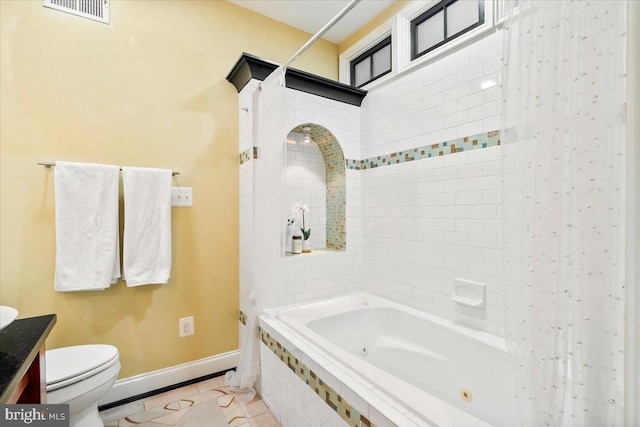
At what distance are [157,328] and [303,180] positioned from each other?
158cm

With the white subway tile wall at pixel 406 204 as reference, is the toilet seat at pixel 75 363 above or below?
below

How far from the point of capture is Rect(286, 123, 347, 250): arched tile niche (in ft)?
8.45

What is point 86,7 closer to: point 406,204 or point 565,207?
point 406,204

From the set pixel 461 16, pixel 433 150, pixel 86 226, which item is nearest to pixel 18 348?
pixel 86 226

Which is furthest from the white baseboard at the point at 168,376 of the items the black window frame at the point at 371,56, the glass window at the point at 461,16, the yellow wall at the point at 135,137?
the glass window at the point at 461,16

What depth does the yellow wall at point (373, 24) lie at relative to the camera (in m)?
2.32

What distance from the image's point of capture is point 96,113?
6.01ft

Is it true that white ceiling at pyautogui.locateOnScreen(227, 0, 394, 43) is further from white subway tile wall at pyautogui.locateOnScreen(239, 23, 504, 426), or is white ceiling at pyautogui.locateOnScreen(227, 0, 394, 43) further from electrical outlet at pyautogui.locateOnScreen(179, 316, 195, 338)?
electrical outlet at pyautogui.locateOnScreen(179, 316, 195, 338)

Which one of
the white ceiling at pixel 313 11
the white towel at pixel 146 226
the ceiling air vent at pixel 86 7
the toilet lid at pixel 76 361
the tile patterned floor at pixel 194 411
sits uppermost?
the white ceiling at pixel 313 11

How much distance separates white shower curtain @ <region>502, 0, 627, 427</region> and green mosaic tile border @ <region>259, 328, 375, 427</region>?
0.59 metres

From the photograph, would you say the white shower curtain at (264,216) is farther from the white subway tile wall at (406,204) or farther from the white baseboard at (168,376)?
the white baseboard at (168,376)

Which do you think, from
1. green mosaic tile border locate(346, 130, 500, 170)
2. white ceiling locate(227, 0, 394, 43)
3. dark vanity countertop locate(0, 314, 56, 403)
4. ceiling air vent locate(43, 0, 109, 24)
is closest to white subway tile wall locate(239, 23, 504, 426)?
green mosaic tile border locate(346, 130, 500, 170)

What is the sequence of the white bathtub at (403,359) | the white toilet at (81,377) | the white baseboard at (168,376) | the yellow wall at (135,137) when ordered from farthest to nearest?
the white baseboard at (168,376) < the yellow wall at (135,137) < the white toilet at (81,377) < the white bathtub at (403,359)

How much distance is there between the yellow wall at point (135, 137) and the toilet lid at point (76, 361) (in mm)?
219
